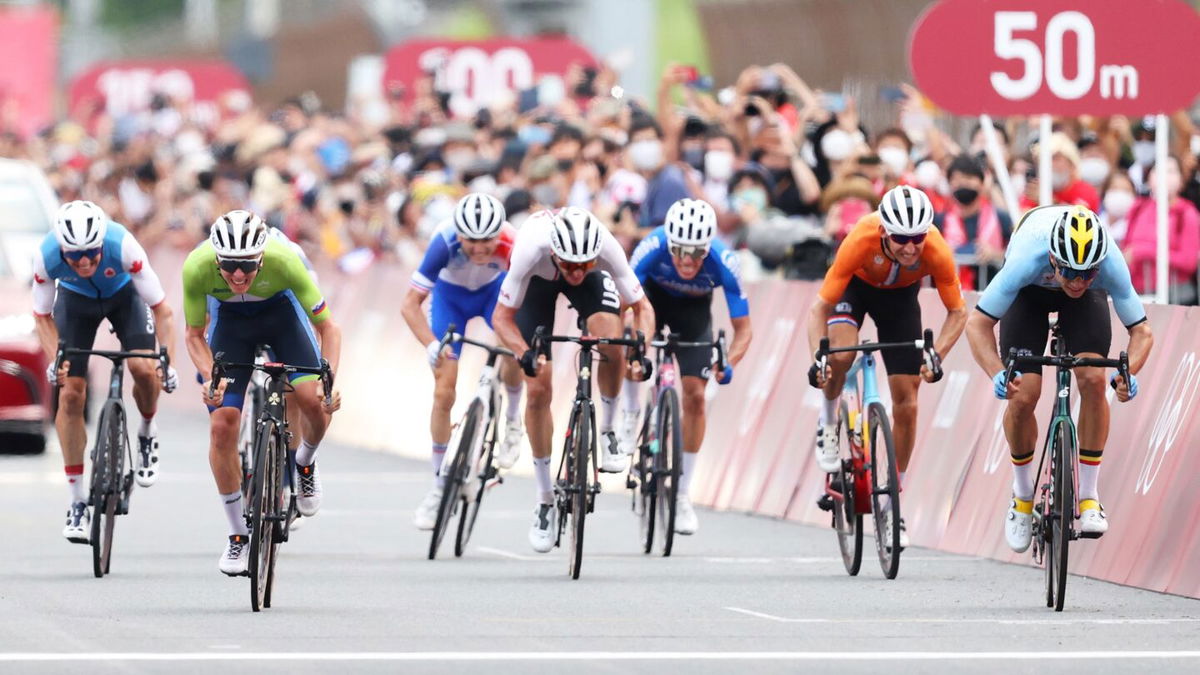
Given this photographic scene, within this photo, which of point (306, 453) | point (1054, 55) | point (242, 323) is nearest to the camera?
point (242, 323)

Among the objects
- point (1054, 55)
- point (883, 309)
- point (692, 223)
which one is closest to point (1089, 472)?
point (883, 309)

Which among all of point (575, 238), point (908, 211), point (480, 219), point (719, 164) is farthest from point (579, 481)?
point (719, 164)

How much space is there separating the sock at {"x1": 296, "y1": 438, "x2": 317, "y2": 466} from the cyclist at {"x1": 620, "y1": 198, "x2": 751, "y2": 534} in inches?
86.5

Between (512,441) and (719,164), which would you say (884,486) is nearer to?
(512,441)

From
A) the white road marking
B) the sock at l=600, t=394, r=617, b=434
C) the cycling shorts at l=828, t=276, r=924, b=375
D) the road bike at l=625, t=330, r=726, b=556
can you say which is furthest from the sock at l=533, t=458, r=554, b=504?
the white road marking

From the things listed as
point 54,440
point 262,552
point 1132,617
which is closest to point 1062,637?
point 1132,617

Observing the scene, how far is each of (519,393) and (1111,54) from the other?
4125mm

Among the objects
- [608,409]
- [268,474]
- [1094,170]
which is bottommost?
[268,474]

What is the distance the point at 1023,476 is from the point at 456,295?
433 cm

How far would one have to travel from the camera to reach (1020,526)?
45.7 feet

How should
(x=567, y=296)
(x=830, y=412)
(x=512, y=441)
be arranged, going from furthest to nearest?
(x=512, y=441) < (x=567, y=296) < (x=830, y=412)

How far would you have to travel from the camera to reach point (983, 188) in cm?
1959

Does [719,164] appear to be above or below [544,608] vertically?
above

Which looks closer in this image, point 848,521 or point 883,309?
point 848,521
